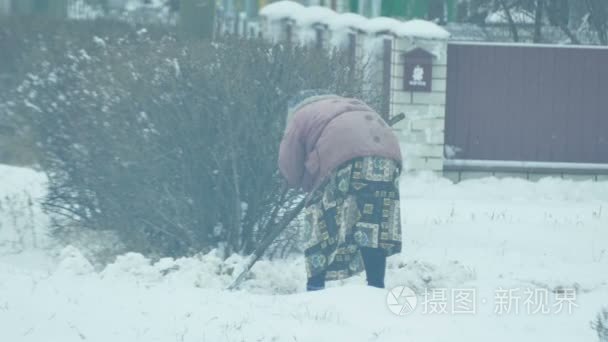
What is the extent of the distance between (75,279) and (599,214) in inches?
195

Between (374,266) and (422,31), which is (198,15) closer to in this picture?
(422,31)

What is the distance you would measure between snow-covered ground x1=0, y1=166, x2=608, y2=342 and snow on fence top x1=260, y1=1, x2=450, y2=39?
7.47 feet

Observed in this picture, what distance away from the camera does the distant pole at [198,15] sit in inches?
588

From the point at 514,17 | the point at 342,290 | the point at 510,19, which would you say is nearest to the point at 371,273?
the point at 342,290

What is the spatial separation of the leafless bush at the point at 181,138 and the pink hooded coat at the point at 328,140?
Result: 80 cm

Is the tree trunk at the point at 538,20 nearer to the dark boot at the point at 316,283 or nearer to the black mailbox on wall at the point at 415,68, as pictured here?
the black mailbox on wall at the point at 415,68

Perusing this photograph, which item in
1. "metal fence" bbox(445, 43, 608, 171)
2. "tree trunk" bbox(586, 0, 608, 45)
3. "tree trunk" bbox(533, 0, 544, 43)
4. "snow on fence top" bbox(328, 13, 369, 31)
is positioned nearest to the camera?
"metal fence" bbox(445, 43, 608, 171)

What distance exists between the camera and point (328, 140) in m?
6.56

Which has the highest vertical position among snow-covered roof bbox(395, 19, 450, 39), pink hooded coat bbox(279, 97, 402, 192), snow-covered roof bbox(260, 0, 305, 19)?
snow-covered roof bbox(260, 0, 305, 19)

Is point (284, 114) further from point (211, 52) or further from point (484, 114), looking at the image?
point (484, 114)

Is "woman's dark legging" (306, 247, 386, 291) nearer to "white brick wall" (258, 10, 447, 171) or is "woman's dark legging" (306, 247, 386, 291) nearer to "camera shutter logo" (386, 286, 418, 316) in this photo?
"camera shutter logo" (386, 286, 418, 316)

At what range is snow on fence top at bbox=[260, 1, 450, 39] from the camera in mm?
11812

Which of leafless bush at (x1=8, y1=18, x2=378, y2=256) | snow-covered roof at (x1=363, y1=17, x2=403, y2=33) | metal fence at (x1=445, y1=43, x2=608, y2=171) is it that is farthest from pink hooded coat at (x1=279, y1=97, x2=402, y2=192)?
metal fence at (x1=445, y1=43, x2=608, y2=171)

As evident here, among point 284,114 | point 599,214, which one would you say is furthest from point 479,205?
point 284,114
